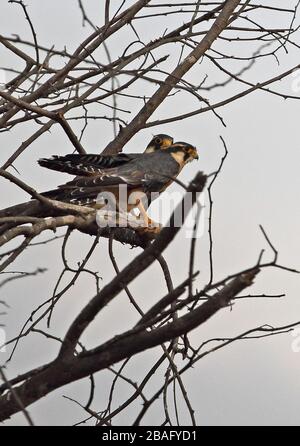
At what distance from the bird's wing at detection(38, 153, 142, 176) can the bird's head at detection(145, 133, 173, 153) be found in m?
0.89

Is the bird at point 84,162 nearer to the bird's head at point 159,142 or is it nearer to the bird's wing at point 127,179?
the bird's wing at point 127,179

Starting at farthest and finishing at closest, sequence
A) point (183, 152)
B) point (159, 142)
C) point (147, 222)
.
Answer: point (159, 142), point (183, 152), point (147, 222)

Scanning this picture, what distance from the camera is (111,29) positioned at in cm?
584

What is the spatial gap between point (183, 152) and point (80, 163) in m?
0.98

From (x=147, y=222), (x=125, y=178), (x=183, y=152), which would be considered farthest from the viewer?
(x=183, y=152)

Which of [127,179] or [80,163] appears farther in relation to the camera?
[127,179]

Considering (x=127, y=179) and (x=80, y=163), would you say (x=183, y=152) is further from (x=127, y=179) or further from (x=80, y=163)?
(x=80, y=163)

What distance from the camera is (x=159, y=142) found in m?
6.93

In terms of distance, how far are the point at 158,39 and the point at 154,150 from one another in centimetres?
118

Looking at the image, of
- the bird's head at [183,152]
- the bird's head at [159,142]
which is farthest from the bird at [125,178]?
the bird's head at [159,142]

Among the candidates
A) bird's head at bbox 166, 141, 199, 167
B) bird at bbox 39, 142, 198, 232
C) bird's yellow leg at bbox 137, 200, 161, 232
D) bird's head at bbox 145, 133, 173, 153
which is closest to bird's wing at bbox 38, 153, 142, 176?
bird at bbox 39, 142, 198, 232

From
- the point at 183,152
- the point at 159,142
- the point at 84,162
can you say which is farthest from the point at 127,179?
the point at 159,142

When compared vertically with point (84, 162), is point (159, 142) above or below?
above
